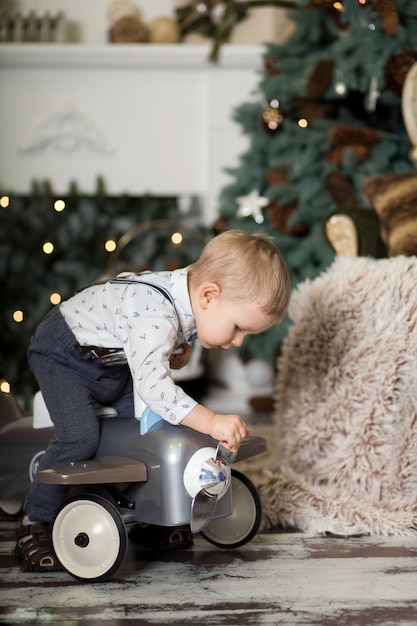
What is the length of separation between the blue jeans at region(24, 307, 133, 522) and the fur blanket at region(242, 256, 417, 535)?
1.34 feet

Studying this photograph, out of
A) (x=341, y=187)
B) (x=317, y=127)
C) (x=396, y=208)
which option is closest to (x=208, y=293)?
(x=396, y=208)

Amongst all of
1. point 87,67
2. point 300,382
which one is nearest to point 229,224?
point 87,67

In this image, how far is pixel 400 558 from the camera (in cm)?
141

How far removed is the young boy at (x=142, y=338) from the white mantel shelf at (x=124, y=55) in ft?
6.51

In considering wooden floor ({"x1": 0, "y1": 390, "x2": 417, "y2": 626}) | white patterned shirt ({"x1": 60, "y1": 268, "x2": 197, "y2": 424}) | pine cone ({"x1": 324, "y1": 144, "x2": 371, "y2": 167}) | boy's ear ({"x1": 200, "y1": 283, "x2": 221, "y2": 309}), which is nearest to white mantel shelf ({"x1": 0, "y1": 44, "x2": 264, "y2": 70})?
pine cone ({"x1": 324, "y1": 144, "x2": 371, "y2": 167})

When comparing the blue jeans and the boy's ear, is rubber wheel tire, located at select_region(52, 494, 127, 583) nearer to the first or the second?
the blue jeans

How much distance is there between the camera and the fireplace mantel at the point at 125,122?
10.8ft

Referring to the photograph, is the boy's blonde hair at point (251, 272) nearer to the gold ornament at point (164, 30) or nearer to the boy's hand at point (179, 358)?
the boy's hand at point (179, 358)

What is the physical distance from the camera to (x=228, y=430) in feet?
4.27

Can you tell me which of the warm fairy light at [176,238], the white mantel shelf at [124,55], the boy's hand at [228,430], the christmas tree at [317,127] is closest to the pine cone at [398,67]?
the christmas tree at [317,127]

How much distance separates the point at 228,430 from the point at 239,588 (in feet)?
0.79

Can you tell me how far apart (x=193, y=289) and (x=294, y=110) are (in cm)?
179

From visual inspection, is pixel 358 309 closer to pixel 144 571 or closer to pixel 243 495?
pixel 243 495

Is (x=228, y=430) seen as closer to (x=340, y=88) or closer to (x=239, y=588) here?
(x=239, y=588)
